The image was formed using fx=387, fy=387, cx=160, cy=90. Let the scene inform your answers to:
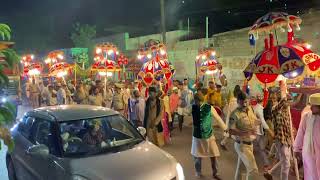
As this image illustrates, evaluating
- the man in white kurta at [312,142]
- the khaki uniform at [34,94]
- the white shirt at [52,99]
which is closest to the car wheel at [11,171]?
the man in white kurta at [312,142]

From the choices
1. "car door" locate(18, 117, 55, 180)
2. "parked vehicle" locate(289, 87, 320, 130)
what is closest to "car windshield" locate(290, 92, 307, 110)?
"parked vehicle" locate(289, 87, 320, 130)

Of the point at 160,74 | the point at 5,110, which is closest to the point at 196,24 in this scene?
the point at 160,74

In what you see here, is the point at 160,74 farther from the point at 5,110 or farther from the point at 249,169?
the point at 5,110

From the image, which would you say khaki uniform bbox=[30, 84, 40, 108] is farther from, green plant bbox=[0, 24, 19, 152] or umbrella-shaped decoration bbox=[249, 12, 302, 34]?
green plant bbox=[0, 24, 19, 152]

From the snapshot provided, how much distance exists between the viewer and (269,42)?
751 centimetres

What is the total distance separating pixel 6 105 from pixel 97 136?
322 cm

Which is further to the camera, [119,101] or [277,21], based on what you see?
[119,101]

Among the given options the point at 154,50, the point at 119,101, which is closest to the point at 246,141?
the point at 119,101

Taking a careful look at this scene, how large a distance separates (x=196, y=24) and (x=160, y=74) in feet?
60.0

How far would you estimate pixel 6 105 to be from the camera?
3191 millimetres

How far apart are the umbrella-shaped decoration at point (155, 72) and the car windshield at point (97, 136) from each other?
23.0 ft

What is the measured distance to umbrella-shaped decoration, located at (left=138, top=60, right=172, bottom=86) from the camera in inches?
542

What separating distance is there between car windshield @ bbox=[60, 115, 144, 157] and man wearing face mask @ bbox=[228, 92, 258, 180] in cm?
165

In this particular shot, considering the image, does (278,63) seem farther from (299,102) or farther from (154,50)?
(154,50)
